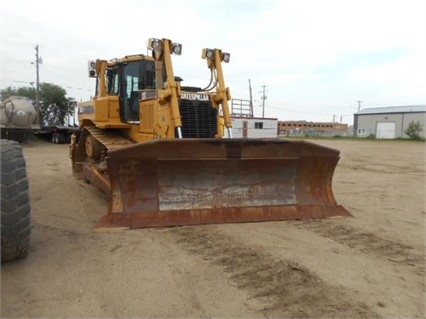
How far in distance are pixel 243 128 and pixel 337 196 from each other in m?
23.4

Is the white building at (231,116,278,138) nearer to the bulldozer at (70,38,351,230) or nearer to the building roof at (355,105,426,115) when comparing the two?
the bulldozer at (70,38,351,230)

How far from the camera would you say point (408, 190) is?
8773mm

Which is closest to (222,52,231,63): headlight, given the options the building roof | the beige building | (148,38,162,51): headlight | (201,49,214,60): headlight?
(201,49,214,60): headlight

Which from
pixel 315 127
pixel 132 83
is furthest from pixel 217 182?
pixel 315 127

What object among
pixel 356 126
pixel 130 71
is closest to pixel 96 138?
pixel 130 71

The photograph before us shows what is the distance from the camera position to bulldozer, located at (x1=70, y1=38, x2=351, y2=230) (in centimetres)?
493

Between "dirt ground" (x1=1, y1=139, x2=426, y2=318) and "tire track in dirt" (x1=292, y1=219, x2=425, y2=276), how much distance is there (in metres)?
0.01

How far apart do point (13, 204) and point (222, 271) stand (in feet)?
6.05

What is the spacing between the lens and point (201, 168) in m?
5.17

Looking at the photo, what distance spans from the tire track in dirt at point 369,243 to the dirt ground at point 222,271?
13 mm

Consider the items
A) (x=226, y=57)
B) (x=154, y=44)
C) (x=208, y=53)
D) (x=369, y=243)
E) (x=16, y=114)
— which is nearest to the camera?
(x=369, y=243)

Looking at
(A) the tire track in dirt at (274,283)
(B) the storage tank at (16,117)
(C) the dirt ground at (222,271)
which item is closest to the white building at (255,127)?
(B) the storage tank at (16,117)

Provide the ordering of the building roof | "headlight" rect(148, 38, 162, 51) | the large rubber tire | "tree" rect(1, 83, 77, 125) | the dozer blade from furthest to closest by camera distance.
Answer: the building roof, "tree" rect(1, 83, 77, 125), "headlight" rect(148, 38, 162, 51), the dozer blade, the large rubber tire

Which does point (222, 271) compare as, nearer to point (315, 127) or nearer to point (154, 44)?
point (154, 44)
